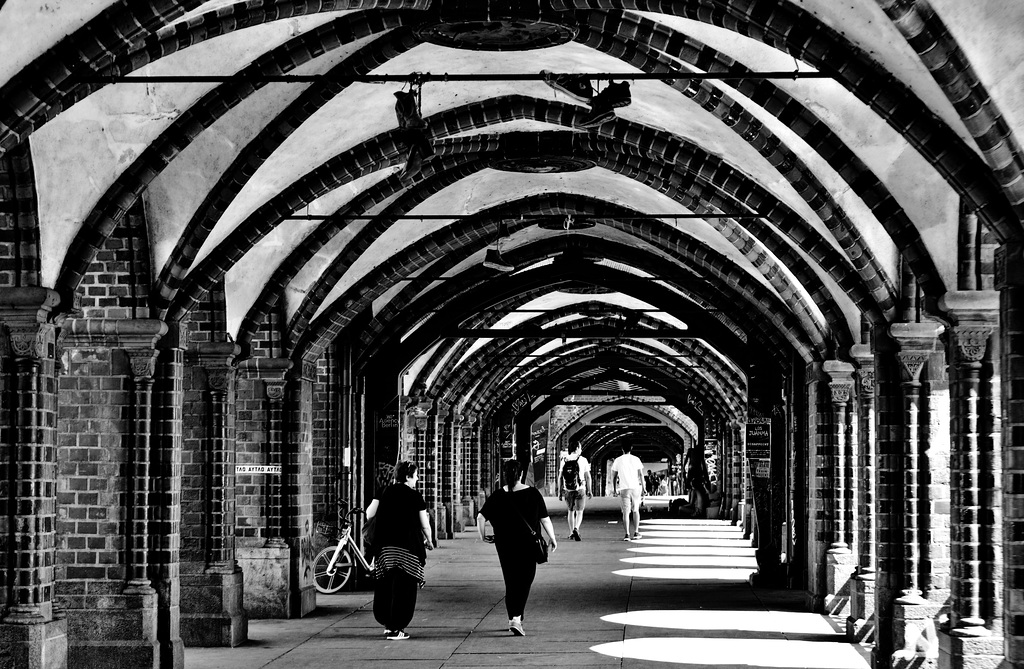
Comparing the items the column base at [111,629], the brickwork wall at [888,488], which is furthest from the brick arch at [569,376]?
the column base at [111,629]

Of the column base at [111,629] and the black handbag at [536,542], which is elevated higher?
the black handbag at [536,542]

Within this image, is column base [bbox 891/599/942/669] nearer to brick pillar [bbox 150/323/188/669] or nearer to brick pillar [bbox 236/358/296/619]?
brick pillar [bbox 150/323/188/669]

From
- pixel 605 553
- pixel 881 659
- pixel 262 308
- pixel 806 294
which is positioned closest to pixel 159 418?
pixel 262 308

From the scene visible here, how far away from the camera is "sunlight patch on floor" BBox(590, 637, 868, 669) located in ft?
38.9

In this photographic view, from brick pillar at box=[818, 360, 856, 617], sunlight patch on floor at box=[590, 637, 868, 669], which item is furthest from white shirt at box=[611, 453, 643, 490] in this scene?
sunlight patch on floor at box=[590, 637, 868, 669]

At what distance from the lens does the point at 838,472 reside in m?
16.2

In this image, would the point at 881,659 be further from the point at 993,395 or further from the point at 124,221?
the point at 124,221

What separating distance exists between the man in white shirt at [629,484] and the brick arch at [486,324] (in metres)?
2.59

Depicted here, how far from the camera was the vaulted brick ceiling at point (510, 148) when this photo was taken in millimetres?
8609

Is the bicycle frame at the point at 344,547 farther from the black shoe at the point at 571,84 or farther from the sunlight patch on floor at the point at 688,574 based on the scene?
the black shoe at the point at 571,84

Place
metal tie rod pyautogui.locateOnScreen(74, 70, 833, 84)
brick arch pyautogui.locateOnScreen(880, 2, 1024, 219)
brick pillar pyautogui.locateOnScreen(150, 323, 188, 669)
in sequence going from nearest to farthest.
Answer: brick arch pyautogui.locateOnScreen(880, 2, 1024, 219)
metal tie rod pyautogui.locateOnScreen(74, 70, 833, 84)
brick pillar pyautogui.locateOnScreen(150, 323, 188, 669)

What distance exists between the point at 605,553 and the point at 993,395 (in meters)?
14.4

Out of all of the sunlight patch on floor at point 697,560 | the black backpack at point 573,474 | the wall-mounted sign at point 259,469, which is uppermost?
the wall-mounted sign at point 259,469

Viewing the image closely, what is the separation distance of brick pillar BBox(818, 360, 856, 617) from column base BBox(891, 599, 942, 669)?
4.10 m
